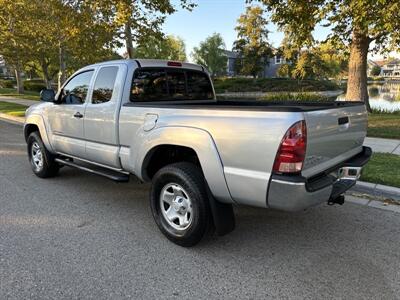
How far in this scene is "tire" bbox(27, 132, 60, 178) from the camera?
580 centimetres

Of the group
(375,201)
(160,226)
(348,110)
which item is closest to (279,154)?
(348,110)

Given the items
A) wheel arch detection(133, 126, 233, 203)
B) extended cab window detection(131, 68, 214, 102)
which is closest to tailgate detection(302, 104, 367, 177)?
wheel arch detection(133, 126, 233, 203)

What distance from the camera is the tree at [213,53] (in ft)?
214

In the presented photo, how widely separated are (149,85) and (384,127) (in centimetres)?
842

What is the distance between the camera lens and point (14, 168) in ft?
21.8

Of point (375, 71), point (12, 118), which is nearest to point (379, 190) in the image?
point (12, 118)

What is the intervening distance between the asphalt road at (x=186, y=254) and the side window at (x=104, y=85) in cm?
142

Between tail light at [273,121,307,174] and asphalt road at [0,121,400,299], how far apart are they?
97 centimetres

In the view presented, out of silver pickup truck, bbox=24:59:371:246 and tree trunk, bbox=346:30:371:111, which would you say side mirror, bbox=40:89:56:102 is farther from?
tree trunk, bbox=346:30:371:111

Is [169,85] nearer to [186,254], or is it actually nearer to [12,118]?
[186,254]

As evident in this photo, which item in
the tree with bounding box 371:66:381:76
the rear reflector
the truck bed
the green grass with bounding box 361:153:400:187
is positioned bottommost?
the green grass with bounding box 361:153:400:187

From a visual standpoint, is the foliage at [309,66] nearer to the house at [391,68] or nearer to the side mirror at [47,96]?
the side mirror at [47,96]

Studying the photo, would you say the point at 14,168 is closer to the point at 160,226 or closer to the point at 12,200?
the point at 12,200

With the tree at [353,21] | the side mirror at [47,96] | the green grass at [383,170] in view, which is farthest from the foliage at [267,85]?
the side mirror at [47,96]
